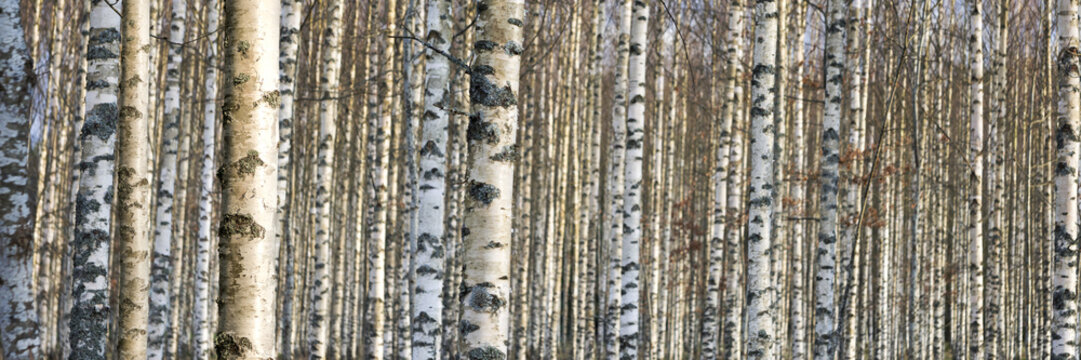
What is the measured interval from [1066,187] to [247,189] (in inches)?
280

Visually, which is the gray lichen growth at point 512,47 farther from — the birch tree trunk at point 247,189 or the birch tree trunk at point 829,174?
the birch tree trunk at point 829,174

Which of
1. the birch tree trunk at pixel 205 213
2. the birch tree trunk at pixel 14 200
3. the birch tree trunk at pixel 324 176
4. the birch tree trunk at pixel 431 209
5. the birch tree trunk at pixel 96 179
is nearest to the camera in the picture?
the birch tree trunk at pixel 14 200

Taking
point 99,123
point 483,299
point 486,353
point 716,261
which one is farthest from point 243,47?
point 716,261

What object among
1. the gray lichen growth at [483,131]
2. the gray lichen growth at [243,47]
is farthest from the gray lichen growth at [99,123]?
the gray lichen growth at [243,47]

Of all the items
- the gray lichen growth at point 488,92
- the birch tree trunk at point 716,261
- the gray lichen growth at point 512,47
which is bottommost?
the birch tree trunk at point 716,261

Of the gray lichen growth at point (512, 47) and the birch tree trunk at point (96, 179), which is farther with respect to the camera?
the birch tree trunk at point (96, 179)

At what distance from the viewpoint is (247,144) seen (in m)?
3.00

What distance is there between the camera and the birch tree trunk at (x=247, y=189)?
9.71 ft

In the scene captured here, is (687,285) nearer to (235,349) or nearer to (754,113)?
(754,113)

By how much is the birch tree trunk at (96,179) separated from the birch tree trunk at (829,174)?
19.0ft

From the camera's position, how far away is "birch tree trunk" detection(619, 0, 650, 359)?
8.92 m

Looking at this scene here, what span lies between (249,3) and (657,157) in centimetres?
918

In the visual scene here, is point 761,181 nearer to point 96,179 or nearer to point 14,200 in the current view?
point 96,179

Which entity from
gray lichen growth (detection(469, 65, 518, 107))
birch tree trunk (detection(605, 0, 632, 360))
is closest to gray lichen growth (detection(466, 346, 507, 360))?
gray lichen growth (detection(469, 65, 518, 107))
